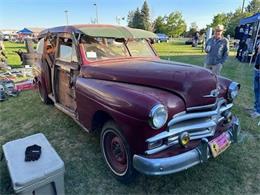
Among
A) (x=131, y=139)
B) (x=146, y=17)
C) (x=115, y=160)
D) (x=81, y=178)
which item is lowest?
(x=81, y=178)

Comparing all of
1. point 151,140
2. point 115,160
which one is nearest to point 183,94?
point 151,140

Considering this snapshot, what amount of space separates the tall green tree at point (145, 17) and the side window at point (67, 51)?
50876 millimetres

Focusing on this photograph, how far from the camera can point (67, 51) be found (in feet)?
13.7

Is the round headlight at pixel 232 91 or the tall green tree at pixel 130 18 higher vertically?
the tall green tree at pixel 130 18

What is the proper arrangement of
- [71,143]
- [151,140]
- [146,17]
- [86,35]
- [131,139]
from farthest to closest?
[146,17] < [71,143] < [86,35] < [131,139] < [151,140]

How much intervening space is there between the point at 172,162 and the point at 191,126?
503 mm

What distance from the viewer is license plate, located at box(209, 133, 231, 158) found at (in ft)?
8.48

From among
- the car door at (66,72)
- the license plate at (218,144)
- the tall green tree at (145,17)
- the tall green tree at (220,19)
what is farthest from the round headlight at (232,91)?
the tall green tree at (145,17)

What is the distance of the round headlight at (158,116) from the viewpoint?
87.2 inches

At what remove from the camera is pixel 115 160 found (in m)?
3.02

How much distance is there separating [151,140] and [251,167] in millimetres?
1972

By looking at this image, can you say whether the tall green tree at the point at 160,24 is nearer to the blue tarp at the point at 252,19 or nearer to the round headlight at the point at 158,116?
the blue tarp at the point at 252,19

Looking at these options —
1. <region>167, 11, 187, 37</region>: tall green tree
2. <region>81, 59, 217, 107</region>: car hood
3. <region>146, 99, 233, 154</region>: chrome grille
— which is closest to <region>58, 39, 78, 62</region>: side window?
<region>81, 59, 217, 107</region>: car hood

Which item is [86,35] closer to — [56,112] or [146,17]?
[56,112]
